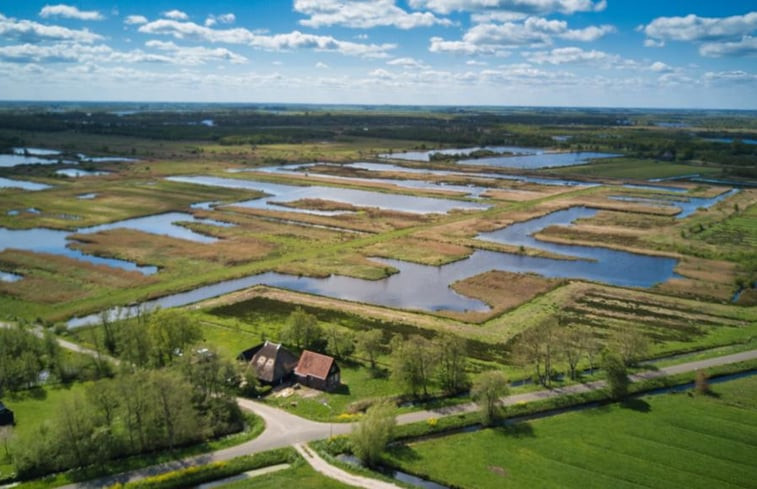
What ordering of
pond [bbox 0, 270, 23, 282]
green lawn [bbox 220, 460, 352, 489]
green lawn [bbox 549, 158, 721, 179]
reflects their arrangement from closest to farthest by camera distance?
1. green lawn [bbox 220, 460, 352, 489]
2. pond [bbox 0, 270, 23, 282]
3. green lawn [bbox 549, 158, 721, 179]

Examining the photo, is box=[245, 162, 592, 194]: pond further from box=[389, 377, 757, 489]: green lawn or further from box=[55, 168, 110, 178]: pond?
box=[389, 377, 757, 489]: green lawn

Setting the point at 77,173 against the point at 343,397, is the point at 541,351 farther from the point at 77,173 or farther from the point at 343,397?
the point at 77,173

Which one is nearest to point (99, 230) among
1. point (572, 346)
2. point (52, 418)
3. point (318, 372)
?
point (52, 418)

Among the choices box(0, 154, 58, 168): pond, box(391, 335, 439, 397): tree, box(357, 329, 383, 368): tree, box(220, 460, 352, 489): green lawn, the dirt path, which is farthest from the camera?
box(0, 154, 58, 168): pond

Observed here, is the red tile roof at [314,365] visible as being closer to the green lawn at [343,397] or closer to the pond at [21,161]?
the green lawn at [343,397]

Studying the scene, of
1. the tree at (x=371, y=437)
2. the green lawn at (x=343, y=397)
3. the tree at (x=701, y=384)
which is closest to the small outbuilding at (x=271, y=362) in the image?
the green lawn at (x=343, y=397)

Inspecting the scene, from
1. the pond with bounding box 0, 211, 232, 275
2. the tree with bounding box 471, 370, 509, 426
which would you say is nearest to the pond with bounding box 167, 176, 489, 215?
the pond with bounding box 0, 211, 232, 275

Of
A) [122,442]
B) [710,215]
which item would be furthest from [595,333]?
[710,215]
